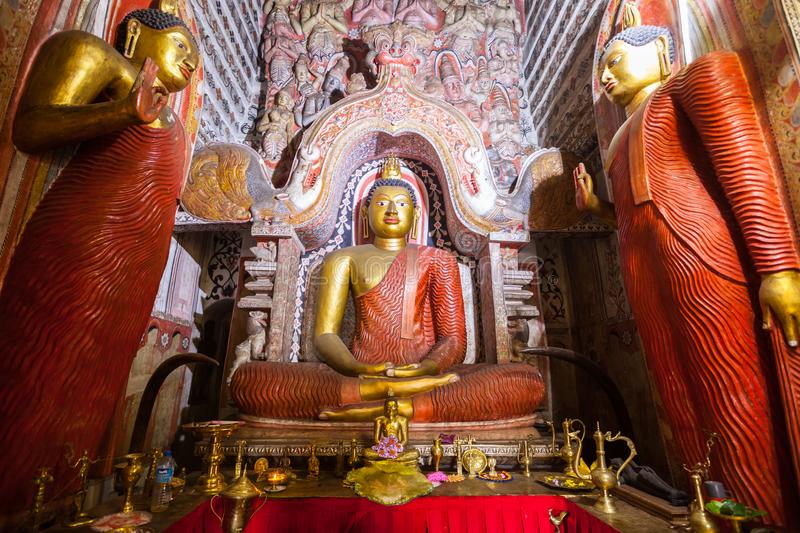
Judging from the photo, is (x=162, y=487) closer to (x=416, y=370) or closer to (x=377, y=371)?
(x=377, y=371)

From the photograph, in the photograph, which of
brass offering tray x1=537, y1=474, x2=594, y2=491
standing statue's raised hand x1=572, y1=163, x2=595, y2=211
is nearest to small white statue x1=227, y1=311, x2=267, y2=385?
brass offering tray x1=537, y1=474, x2=594, y2=491

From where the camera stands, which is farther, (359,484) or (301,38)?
(301,38)

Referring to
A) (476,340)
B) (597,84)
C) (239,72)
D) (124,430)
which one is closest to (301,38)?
(239,72)

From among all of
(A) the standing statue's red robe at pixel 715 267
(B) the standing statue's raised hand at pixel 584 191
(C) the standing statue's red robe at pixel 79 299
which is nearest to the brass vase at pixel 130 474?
(C) the standing statue's red robe at pixel 79 299

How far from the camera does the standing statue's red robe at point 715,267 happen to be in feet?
7.01

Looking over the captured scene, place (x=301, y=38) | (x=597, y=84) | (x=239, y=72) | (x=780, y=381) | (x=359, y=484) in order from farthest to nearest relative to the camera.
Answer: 1. (x=301, y=38)
2. (x=239, y=72)
3. (x=597, y=84)
4. (x=359, y=484)
5. (x=780, y=381)

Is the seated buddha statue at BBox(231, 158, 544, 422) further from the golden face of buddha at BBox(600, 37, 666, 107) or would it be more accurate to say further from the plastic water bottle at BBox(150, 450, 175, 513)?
the golden face of buddha at BBox(600, 37, 666, 107)

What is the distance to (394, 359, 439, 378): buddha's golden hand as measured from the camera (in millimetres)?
3758

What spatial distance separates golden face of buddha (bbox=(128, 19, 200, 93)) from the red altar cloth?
3.22 metres

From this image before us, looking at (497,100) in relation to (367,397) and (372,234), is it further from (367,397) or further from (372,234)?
A: (367,397)

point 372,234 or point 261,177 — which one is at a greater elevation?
point 261,177

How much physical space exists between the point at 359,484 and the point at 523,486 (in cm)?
112

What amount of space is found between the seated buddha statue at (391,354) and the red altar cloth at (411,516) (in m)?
1.06

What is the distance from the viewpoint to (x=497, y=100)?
643 centimetres
